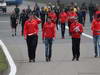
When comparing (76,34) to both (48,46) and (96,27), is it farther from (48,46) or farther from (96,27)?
(96,27)

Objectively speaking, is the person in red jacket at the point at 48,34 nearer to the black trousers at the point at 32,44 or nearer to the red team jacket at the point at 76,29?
the black trousers at the point at 32,44

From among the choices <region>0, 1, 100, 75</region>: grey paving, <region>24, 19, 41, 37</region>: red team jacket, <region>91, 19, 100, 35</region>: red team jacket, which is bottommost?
<region>0, 1, 100, 75</region>: grey paving

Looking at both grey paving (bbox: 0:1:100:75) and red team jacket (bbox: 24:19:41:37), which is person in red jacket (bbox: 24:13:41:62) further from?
grey paving (bbox: 0:1:100:75)

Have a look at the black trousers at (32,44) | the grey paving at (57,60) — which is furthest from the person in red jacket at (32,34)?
the grey paving at (57,60)

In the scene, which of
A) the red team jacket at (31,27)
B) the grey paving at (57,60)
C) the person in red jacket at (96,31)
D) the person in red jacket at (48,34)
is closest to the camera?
the grey paving at (57,60)

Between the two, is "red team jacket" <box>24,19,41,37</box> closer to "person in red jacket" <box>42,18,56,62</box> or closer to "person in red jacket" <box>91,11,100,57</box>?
"person in red jacket" <box>42,18,56,62</box>

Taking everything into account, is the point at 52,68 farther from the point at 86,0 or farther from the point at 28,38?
the point at 86,0

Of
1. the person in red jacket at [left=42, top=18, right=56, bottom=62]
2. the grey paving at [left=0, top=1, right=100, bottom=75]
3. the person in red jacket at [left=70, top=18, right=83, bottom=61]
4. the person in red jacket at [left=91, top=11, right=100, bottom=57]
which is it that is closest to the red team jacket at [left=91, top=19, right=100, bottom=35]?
the person in red jacket at [left=91, top=11, right=100, bottom=57]

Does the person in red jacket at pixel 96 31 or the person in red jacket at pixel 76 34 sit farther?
the person in red jacket at pixel 96 31

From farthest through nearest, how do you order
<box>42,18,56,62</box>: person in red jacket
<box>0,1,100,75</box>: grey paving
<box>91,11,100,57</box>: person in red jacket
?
<box>91,11,100,57</box>: person in red jacket
<box>42,18,56,62</box>: person in red jacket
<box>0,1,100,75</box>: grey paving

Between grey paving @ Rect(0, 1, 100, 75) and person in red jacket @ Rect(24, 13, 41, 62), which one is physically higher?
person in red jacket @ Rect(24, 13, 41, 62)

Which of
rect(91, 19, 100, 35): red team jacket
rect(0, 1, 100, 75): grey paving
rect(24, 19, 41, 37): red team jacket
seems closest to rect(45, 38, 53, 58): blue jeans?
rect(0, 1, 100, 75): grey paving

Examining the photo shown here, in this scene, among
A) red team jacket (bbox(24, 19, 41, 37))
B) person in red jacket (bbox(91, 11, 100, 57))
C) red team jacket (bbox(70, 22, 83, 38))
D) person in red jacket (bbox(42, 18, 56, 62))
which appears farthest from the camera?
person in red jacket (bbox(91, 11, 100, 57))

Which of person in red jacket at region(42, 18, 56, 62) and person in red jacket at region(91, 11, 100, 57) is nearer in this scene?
person in red jacket at region(42, 18, 56, 62)
